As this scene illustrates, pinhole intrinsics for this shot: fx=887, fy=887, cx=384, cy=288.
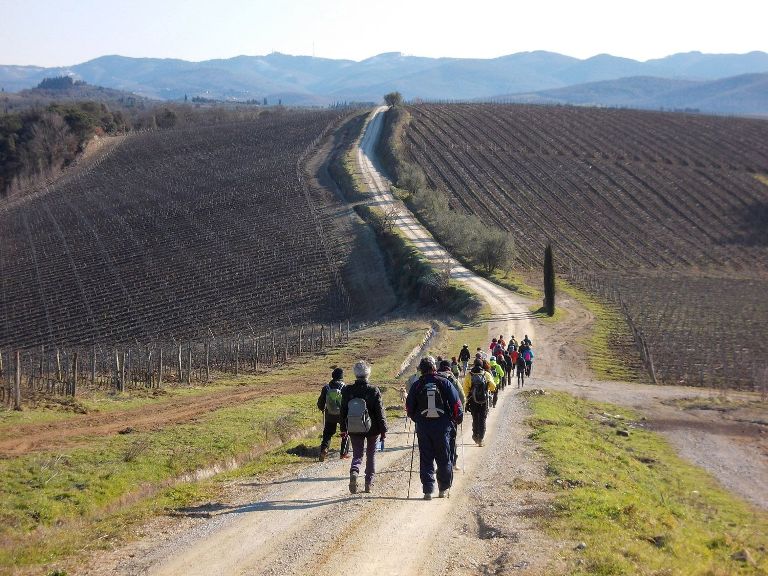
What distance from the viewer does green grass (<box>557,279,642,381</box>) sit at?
41.8 m

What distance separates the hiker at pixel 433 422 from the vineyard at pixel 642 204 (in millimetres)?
28940

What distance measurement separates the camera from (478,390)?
763 inches

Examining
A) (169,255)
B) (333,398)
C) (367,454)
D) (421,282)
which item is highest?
(333,398)

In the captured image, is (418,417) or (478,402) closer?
(418,417)

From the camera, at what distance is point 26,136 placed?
13638 cm

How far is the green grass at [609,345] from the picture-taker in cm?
4175

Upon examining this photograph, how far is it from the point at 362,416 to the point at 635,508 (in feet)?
14.7

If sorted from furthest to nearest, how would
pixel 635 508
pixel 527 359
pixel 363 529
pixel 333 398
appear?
pixel 527 359
pixel 333 398
pixel 635 508
pixel 363 529

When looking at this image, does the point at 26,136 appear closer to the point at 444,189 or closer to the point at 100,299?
the point at 444,189

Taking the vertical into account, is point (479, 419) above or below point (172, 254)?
above

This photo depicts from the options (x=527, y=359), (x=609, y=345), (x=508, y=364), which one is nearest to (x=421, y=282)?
(x=609, y=345)

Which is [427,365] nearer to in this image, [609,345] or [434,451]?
[434,451]

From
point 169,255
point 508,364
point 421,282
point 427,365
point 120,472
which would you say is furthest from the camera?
point 169,255

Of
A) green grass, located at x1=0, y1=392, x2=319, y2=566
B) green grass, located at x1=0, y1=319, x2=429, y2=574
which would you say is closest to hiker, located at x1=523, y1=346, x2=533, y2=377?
green grass, located at x1=0, y1=319, x2=429, y2=574
